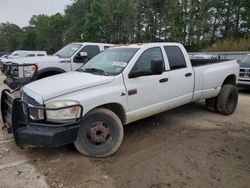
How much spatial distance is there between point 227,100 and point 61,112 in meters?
4.37

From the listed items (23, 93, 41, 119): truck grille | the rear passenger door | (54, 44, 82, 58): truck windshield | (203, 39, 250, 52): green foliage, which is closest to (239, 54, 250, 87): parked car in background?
the rear passenger door

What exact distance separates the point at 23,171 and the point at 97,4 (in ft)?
115

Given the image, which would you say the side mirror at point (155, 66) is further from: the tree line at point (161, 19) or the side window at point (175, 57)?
the tree line at point (161, 19)

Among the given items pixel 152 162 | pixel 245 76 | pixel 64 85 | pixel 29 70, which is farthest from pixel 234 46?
pixel 64 85

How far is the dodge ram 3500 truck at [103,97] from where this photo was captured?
3393mm

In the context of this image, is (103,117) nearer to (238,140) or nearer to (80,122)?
(80,122)

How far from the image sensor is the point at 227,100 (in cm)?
607

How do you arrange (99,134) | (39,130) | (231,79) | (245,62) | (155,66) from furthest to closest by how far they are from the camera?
1. (245,62)
2. (231,79)
3. (155,66)
4. (99,134)
5. (39,130)

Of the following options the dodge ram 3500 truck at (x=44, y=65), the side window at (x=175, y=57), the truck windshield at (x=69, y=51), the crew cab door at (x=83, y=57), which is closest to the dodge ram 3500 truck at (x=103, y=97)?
the side window at (x=175, y=57)

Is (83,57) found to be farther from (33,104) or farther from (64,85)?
(33,104)

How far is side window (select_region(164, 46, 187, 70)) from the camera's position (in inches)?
194

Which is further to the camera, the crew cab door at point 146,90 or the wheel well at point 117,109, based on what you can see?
the crew cab door at point 146,90

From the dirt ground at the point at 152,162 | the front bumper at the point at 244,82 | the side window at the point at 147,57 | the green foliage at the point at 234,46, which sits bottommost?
the dirt ground at the point at 152,162

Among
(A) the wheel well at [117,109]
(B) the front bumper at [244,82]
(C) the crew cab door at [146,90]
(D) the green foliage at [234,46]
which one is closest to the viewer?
(A) the wheel well at [117,109]
